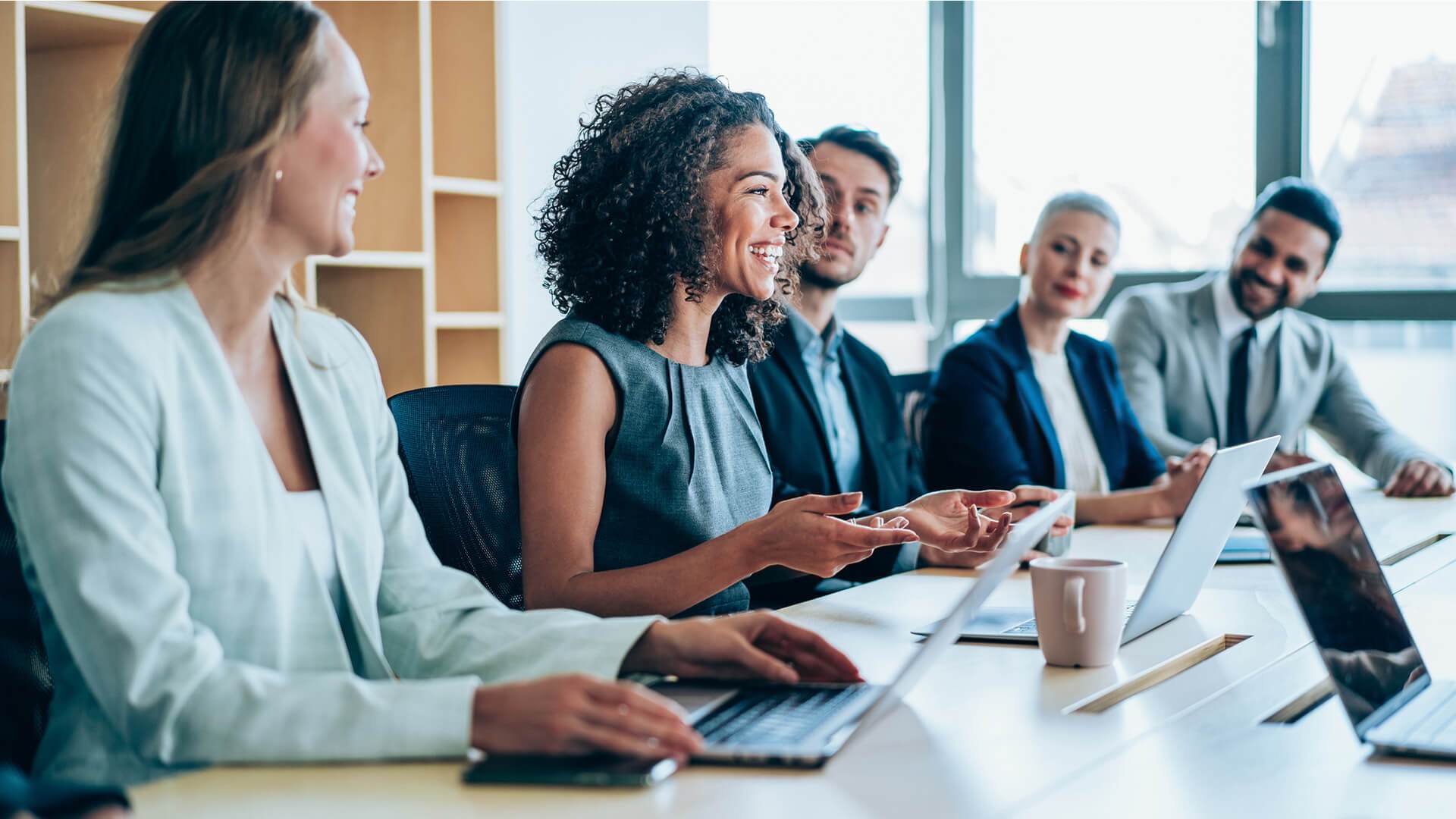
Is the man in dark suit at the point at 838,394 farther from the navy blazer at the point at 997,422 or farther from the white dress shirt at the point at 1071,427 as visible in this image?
the white dress shirt at the point at 1071,427

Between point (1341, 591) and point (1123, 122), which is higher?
point (1123, 122)

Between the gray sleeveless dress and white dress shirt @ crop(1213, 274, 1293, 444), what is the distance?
211 cm

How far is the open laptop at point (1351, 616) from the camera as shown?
39.7 inches

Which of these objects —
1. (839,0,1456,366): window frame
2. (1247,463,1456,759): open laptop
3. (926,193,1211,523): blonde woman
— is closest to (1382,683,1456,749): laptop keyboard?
(1247,463,1456,759): open laptop

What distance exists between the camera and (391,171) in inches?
127

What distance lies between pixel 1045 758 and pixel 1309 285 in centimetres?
280

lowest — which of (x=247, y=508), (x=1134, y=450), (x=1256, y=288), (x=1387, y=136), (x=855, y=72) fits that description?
(x=1134, y=450)

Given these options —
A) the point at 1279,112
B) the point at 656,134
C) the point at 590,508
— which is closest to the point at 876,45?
the point at 1279,112

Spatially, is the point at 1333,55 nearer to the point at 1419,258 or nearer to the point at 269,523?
the point at 1419,258

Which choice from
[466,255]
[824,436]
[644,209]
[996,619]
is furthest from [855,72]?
[996,619]

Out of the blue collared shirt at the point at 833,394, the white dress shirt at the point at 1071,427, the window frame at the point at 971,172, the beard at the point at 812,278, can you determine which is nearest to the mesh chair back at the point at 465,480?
the blue collared shirt at the point at 833,394

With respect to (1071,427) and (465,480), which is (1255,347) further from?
(465,480)

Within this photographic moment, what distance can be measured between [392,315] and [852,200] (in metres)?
1.17

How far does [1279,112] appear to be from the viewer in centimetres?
426
